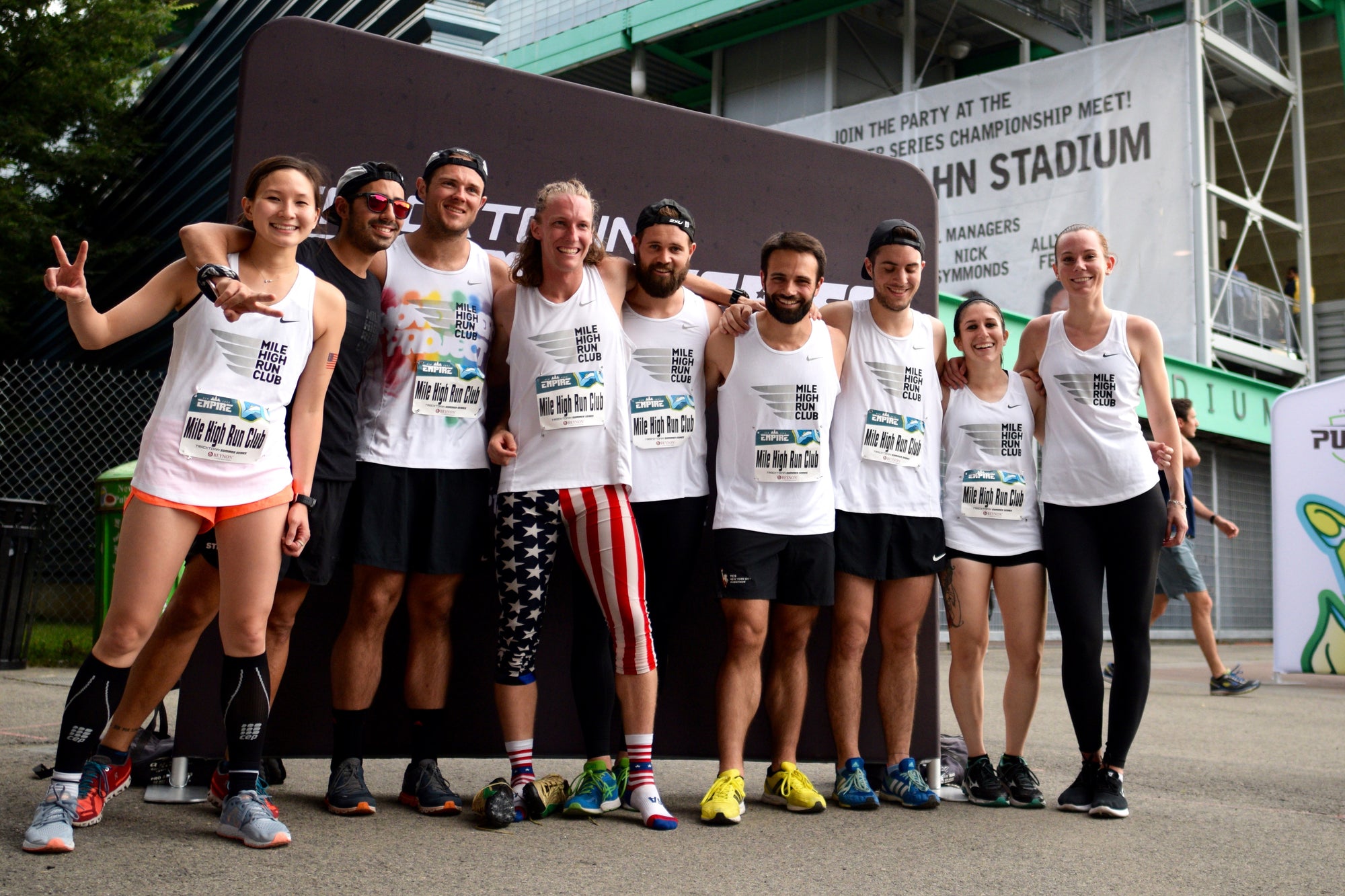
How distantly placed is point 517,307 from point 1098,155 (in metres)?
14.2

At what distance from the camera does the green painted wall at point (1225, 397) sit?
1443cm

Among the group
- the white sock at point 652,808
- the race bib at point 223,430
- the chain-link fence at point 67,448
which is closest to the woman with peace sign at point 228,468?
the race bib at point 223,430

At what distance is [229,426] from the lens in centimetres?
293

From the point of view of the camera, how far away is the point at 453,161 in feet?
11.5

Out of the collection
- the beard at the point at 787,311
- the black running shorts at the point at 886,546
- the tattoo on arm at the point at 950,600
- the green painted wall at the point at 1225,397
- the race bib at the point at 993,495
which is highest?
the green painted wall at the point at 1225,397

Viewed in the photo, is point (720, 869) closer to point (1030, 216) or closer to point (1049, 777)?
point (1049, 777)

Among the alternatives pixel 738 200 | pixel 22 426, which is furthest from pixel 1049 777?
pixel 22 426

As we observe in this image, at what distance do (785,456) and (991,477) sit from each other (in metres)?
0.81

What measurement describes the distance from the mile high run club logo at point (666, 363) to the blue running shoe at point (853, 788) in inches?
55.2

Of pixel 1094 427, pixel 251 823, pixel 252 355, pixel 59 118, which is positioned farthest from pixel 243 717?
pixel 59 118

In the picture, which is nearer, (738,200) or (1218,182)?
(738,200)

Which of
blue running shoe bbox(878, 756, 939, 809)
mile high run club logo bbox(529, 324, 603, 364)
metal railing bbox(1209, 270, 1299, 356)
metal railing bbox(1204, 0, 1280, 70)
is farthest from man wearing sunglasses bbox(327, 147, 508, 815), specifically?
metal railing bbox(1204, 0, 1280, 70)

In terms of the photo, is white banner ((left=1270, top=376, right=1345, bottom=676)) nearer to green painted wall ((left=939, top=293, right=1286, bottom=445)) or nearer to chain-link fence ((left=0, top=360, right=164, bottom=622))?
green painted wall ((left=939, top=293, right=1286, bottom=445))

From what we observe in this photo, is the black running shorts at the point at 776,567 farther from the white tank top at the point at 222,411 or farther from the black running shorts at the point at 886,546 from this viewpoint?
the white tank top at the point at 222,411
